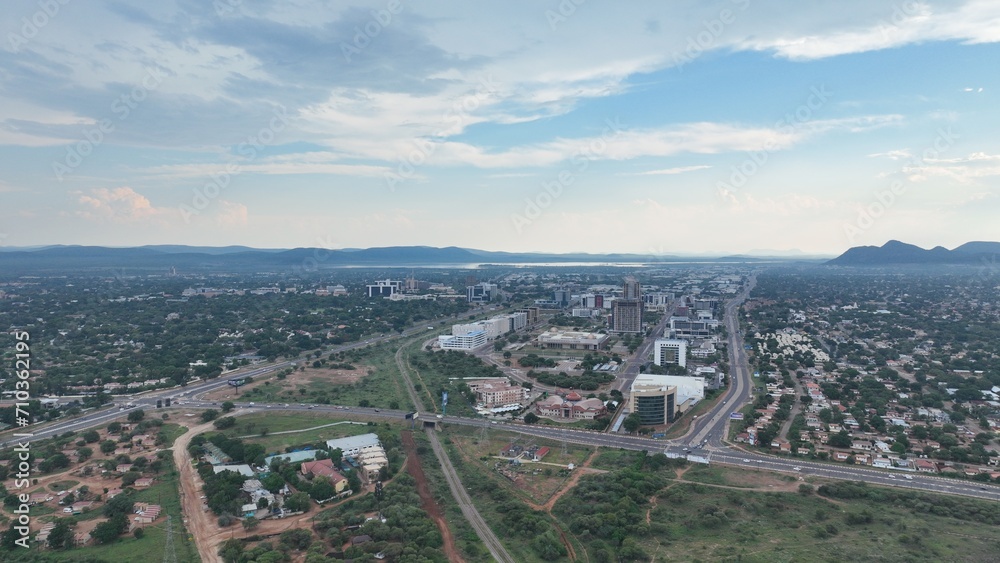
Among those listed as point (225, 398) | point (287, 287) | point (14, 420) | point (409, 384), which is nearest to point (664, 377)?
point (409, 384)

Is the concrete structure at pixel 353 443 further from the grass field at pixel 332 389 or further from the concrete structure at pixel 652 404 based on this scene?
the concrete structure at pixel 652 404

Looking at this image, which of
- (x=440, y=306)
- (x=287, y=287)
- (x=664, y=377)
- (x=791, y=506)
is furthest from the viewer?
(x=287, y=287)

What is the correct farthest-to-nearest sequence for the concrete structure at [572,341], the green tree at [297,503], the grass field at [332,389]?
1. the concrete structure at [572,341]
2. the grass field at [332,389]
3. the green tree at [297,503]

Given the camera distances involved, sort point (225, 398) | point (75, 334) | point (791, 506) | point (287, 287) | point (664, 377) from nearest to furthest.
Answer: point (791, 506), point (225, 398), point (664, 377), point (75, 334), point (287, 287)

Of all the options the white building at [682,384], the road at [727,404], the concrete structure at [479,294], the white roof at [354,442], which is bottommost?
the road at [727,404]

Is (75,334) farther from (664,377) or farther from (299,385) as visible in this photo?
(664,377)

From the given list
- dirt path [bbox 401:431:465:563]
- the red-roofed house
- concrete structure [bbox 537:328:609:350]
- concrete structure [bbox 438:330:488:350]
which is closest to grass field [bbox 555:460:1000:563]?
dirt path [bbox 401:431:465:563]

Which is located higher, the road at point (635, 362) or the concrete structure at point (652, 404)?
the concrete structure at point (652, 404)

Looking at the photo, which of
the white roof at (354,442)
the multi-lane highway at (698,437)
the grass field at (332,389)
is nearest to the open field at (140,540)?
the white roof at (354,442)
